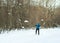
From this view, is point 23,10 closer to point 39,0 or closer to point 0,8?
point 0,8

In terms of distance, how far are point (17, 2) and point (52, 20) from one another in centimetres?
1562

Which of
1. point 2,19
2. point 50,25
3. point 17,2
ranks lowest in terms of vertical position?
point 50,25

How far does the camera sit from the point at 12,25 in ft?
121

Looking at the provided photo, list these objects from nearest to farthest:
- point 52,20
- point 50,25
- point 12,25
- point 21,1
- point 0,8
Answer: point 0,8, point 12,25, point 21,1, point 50,25, point 52,20

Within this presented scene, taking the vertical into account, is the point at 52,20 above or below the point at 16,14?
below

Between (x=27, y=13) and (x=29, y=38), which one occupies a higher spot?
(x=29, y=38)

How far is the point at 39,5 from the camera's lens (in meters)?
52.2

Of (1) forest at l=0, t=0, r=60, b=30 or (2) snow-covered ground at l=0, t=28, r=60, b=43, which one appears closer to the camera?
(2) snow-covered ground at l=0, t=28, r=60, b=43

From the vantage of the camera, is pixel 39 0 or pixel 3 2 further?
pixel 39 0

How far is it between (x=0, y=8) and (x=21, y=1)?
23.7 feet

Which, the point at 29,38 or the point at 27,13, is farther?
the point at 27,13

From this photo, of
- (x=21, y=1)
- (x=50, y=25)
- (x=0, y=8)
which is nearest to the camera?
(x=0, y=8)

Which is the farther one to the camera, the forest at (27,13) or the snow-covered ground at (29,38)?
the forest at (27,13)

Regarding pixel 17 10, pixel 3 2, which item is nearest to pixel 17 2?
pixel 17 10
